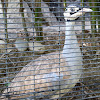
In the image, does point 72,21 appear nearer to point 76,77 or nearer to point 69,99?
point 76,77

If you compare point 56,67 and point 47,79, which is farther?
point 47,79

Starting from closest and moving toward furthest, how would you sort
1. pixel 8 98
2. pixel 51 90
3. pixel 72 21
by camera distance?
Answer: 1. pixel 8 98
2. pixel 51 90
3. pixel 72 21

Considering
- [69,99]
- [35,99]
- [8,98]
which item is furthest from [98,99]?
[8,98]

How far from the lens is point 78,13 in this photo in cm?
263

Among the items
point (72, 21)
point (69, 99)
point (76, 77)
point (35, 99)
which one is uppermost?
point (72, 21)

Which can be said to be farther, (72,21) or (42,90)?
(72,21)

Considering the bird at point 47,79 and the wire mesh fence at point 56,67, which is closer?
the wire mesh fence at point 56,67

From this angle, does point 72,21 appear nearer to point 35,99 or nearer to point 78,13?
point 78,13

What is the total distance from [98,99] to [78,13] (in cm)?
147

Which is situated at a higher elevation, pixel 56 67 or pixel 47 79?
pixel 56 67

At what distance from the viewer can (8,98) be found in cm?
209

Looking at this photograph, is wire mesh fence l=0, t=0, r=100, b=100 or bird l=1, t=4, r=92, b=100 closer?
wire mesh fence l=0, t=0, r=100, b=100

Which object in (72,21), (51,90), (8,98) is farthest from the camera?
(72,21)

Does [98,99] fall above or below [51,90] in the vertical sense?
below
